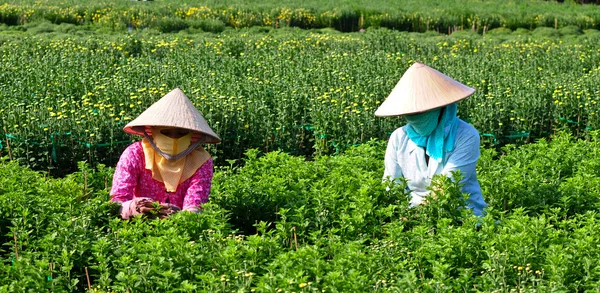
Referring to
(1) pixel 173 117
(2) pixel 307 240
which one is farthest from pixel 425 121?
(1) pixel 173 117

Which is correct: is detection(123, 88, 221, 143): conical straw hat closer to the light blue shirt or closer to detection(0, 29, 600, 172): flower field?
the light blue shirt

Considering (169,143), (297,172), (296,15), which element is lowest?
(297,172)

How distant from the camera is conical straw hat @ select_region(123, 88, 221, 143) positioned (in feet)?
20.0

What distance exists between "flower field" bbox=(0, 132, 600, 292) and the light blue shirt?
180 mm

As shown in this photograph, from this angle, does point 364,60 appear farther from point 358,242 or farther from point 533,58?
point 358,242

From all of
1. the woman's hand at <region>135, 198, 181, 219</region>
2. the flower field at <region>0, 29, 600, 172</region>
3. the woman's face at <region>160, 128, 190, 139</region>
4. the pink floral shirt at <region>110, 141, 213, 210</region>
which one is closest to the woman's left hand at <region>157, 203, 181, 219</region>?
the woman's hand at <region>135, 198, 181, 219</region>

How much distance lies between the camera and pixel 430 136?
20.5ft

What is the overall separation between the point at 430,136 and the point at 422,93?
1.16 ft

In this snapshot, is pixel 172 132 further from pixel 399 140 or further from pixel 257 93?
pixel 257 93

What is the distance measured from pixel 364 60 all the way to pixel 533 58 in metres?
3.61

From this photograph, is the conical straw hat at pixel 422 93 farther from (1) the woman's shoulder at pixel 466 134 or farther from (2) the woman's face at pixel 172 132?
(2) the woman's face at pixel 172 132

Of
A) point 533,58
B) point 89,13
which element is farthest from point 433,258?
point 89,13

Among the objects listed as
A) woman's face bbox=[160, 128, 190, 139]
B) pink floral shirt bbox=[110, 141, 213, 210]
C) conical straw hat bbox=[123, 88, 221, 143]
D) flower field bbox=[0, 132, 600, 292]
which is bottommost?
flower field bbox=[0, 132, 600, 292]

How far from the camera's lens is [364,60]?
14.6 m
